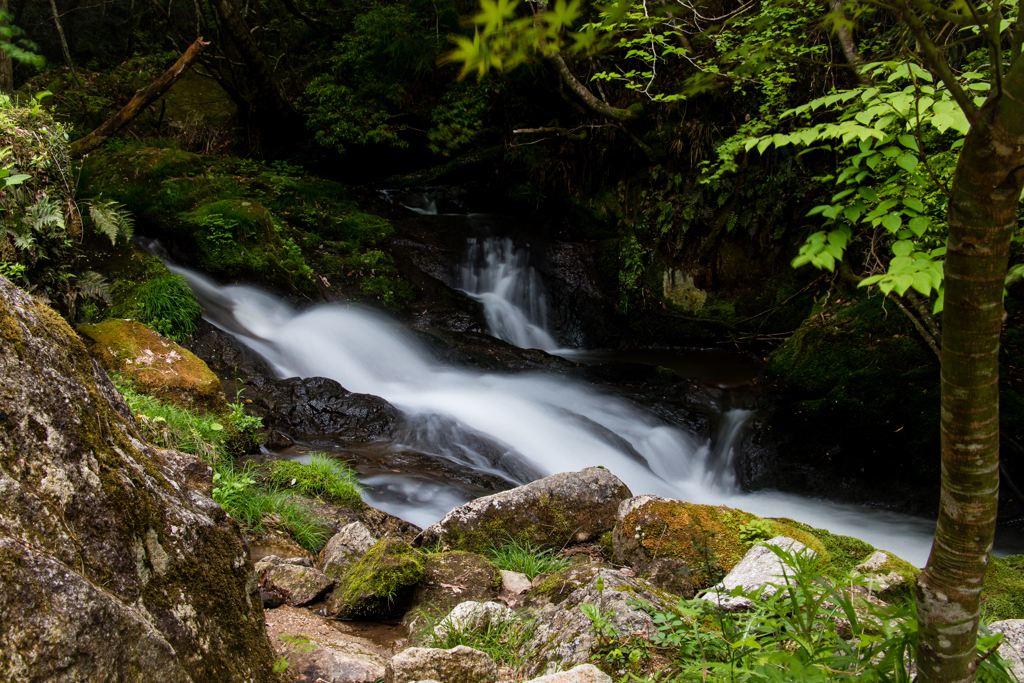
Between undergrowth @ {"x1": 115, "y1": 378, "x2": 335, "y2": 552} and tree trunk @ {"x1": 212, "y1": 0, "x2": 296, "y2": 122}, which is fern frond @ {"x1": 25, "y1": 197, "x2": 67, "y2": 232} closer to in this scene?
undergrowth @ {"x1": 115, "y1": 378, "x2": 335, "y2": 552}

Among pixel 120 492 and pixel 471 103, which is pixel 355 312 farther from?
pixel 120 492

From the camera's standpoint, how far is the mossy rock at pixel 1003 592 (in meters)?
3.18

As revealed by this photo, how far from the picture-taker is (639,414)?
7781mm

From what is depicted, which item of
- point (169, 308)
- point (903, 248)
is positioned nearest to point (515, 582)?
point (903, 248)

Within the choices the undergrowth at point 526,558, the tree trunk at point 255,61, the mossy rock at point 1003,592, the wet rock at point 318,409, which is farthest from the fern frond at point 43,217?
the tree trunk at point 255,61

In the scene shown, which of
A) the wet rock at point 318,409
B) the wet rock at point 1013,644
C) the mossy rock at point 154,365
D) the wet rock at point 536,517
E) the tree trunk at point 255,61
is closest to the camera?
the wet rock at point 1013,644

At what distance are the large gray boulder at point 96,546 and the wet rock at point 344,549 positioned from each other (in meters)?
1.60

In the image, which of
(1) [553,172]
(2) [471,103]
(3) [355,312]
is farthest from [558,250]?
(3) [355,312]

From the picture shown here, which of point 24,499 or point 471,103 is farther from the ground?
point 471,103

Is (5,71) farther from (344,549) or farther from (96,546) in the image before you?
(96,546)

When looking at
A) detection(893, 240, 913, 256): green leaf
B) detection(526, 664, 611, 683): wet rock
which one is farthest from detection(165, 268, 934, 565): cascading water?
detection(893, 240, 913, 256): green leaf

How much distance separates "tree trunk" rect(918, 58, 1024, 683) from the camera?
1.09 metres

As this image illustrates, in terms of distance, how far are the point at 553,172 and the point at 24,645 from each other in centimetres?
1124

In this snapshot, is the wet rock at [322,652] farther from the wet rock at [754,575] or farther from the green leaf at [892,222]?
the green leaf at [892,222]
